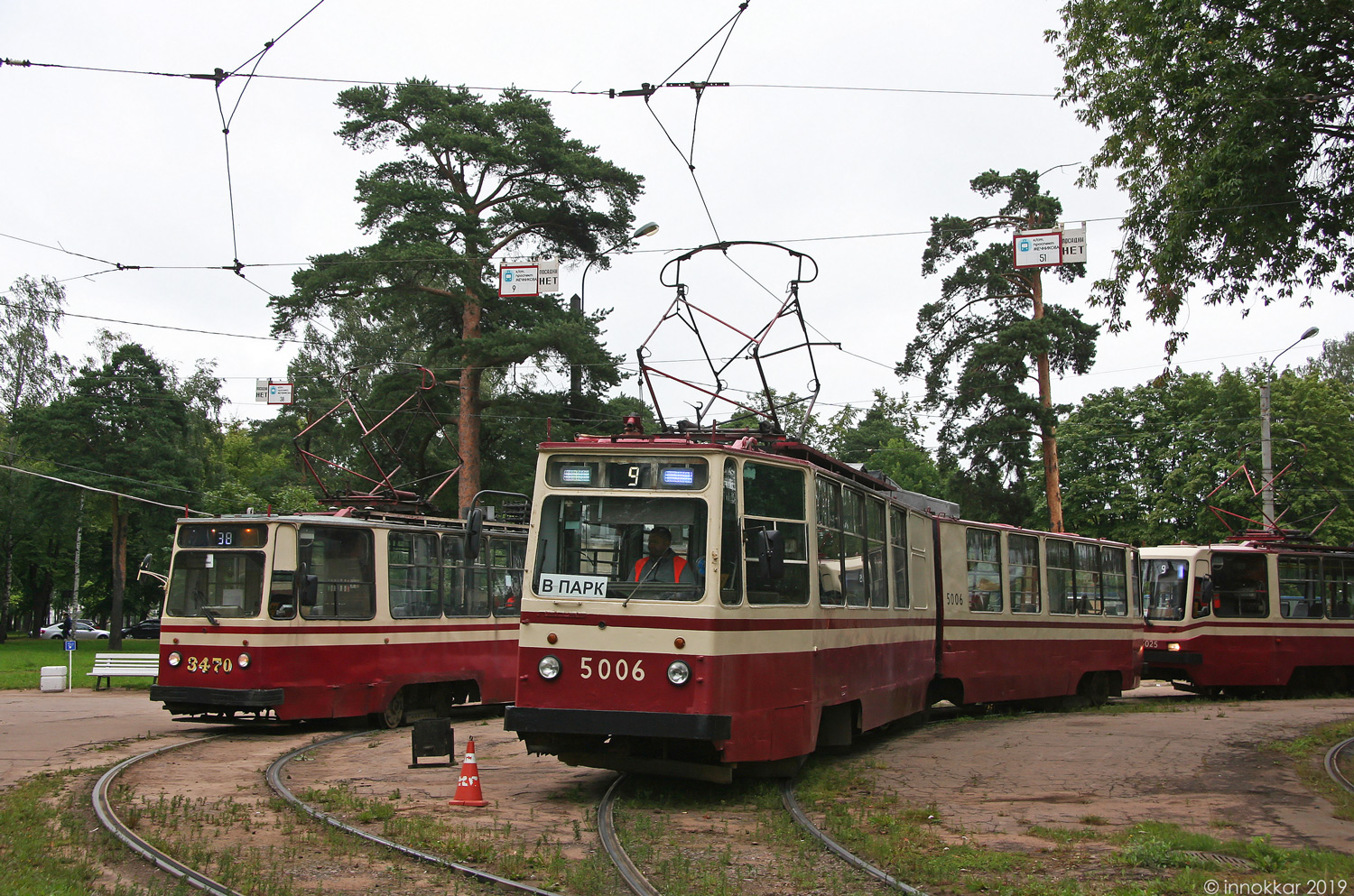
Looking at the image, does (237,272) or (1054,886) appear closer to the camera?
(1054,886)

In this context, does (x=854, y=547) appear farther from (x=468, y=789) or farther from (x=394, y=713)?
(x=394, y=713)

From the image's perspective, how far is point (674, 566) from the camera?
30.3 feet

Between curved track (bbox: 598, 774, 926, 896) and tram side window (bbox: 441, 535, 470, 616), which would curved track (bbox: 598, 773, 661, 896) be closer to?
curved track (bbox: 598, 774, 926, 896)

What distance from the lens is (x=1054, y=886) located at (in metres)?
6.64

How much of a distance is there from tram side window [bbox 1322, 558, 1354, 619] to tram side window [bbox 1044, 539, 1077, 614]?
7172 mm

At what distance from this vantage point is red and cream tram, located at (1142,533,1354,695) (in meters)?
21.4

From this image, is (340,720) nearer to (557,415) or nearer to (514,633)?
(514,633)

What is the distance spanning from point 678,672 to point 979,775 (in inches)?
148

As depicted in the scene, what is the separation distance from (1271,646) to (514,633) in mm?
13909

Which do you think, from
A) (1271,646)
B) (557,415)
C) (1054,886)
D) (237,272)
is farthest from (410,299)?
(1054,886)

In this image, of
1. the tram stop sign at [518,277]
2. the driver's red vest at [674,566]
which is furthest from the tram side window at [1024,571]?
the tram stop sign at [518,277]

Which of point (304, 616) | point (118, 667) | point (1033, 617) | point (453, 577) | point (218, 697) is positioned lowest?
point (118, 667)

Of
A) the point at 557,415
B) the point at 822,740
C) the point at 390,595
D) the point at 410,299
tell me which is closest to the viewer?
the point at 822,740

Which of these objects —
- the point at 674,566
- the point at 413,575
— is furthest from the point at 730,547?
the point at 413,575
